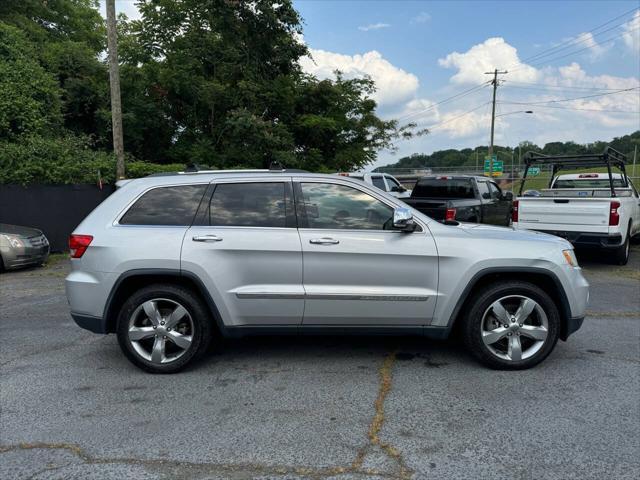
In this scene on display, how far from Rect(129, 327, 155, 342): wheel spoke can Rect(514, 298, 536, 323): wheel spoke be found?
3.13 meters

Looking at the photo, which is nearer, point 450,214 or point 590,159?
point 590,159

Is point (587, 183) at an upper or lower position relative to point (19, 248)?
upper

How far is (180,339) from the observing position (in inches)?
160

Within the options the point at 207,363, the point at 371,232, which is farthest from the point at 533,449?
the point at 207,363

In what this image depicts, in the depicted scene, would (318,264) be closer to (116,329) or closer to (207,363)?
(207,363)

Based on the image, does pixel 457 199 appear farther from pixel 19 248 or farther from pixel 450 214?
pixel 19 248

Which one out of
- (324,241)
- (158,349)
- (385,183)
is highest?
(385,183)

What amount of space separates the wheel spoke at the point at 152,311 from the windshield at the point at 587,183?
10.7m

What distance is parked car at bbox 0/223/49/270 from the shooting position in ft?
30.0

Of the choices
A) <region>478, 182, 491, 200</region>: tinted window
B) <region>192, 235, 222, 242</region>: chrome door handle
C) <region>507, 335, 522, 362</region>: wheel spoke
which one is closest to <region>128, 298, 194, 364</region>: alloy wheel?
<region>192, 235, 222, 242</region>: chrome door handle

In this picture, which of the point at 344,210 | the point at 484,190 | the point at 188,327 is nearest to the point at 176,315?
the point at 188,327

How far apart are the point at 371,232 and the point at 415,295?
2.12 feet

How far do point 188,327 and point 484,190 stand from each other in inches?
363

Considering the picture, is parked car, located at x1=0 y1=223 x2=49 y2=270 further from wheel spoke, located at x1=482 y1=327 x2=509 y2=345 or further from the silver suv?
wheel spoke, located at x1=482 y1=327 x2=509 y2=345
